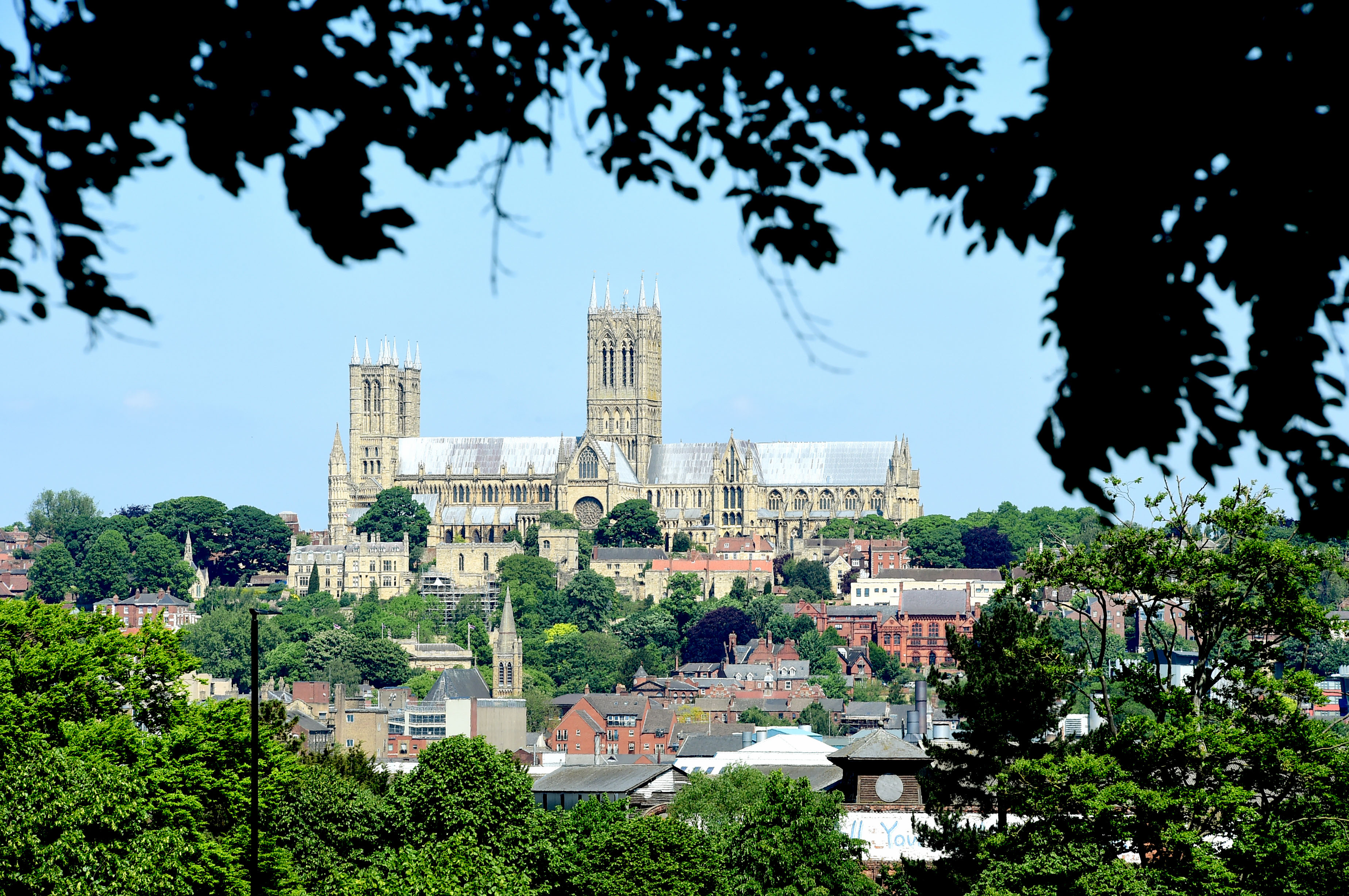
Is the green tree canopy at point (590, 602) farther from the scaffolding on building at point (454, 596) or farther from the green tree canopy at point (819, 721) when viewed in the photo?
the green tree canopy at point (819, 721)

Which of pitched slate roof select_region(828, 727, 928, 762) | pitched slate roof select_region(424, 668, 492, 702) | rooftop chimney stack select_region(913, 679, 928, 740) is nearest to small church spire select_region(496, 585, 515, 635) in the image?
pitched slate roof select_region(424, 668, 492, 702)

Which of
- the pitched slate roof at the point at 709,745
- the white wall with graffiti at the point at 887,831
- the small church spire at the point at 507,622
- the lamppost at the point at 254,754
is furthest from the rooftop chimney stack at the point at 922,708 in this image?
the lamppost at the point at 254,754

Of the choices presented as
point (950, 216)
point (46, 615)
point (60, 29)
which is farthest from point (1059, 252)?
point (46, 615)

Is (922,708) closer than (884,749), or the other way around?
(884,749)

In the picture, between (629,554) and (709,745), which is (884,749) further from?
(629,554)

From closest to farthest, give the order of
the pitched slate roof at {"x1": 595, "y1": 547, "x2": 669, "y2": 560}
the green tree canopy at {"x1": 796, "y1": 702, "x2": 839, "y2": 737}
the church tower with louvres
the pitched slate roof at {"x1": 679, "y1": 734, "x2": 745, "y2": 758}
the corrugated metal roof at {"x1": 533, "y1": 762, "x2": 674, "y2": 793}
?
the corrugated metal roof at {"x1": 533, "y1": 762, "x2": 674, "y2": 793} < the pitched slate roof at {"x1": 679, "y1": 734, "x2": 745, "y2": 758} < the green tree canopy at {"x1": 796, "y1": 702, "x2": 839, "y2": 737} < the church tower with louvres < the pitched slate roof at {"x1": 595, "y1": 547, "x2": 669, "y2": 560}

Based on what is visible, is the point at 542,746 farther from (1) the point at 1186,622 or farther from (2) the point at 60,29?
(2) the point at 60,29

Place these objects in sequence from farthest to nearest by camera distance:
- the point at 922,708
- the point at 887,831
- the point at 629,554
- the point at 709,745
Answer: the point at 629,554
the point at 709,745
the point at 922,708
the point at 887,831

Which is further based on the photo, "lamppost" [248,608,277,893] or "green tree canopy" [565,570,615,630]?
"green tree canopy" [565,570,615,630]

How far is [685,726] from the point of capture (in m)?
136

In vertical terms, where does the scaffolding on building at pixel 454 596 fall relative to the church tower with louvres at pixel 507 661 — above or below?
above

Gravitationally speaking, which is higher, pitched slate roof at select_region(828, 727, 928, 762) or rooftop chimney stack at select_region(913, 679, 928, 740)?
pitched slate roof at select_region(828, 727, 928, 762)

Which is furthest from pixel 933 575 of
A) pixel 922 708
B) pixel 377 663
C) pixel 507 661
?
pixel 922 708

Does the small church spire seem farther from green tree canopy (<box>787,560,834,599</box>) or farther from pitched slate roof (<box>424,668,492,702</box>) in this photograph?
green tree canopy (<box>787,560,834,599</box>)
